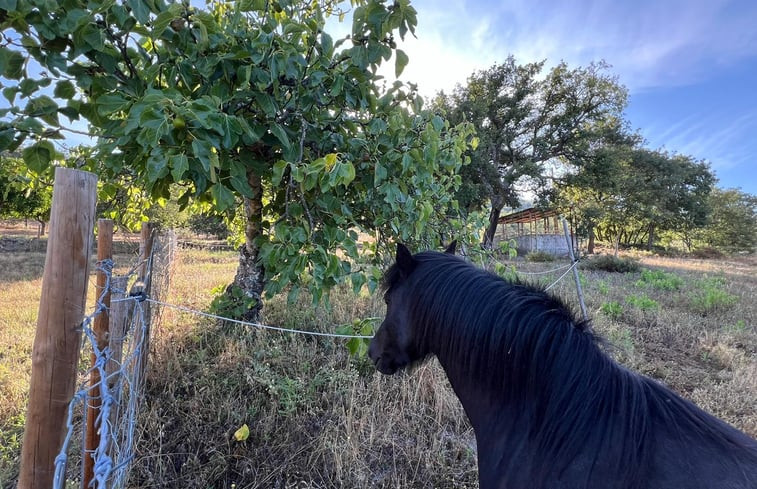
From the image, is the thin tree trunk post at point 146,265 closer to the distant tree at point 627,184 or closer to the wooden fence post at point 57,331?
the wooden fence post at point 57,331

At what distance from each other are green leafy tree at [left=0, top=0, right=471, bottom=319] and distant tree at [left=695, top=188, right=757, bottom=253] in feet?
159

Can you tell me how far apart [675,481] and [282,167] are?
81.3 inches

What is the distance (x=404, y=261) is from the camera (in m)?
1.79

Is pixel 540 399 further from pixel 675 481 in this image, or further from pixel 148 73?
pixel 148 73

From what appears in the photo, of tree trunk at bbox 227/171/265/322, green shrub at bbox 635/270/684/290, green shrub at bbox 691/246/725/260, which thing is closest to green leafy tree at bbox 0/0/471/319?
tree trunk at bbox 227/171/265/322

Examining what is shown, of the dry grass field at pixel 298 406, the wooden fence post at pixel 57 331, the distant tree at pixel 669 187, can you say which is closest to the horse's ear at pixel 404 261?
the wooden fence post at pixel 57 331

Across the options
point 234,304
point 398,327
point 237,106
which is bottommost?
point 234,304

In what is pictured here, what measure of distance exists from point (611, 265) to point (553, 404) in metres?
14.5

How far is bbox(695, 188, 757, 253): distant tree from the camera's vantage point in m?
36.2

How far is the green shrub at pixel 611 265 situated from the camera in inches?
500

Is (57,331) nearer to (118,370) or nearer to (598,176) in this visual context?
(118,370)

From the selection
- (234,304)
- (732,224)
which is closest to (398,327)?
(234,304)

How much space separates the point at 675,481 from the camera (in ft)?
3.65

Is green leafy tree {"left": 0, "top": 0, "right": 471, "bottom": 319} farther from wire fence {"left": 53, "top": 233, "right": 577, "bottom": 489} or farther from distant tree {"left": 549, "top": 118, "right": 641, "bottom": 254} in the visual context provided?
distant tree {"left": 549, "top": 118, "right": 641, "bottom": 254}
